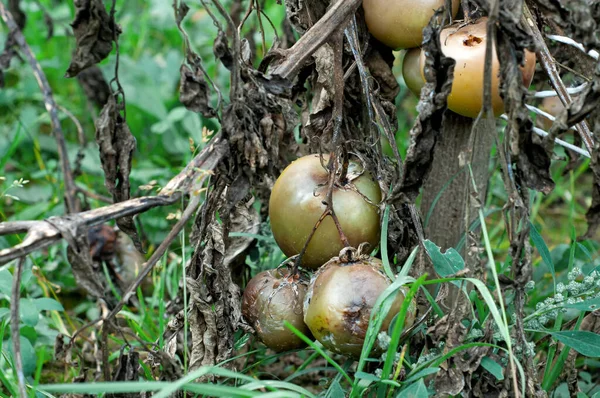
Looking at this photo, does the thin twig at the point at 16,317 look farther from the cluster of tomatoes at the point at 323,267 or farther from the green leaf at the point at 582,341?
the green leaf at the point at 582,341

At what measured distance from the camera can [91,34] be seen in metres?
1.48

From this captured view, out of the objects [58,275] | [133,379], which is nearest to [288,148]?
[133,379]

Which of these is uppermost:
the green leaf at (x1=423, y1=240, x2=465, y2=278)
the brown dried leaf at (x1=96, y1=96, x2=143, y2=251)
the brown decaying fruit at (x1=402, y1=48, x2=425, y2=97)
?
the brown decaying fruit at (x1=402, y1=48, x2=425, y2=97)

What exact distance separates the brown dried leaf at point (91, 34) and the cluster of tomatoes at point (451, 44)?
0.57 meters

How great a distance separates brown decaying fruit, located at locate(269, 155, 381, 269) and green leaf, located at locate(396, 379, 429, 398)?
301 mm

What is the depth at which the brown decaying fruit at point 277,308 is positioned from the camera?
135cm

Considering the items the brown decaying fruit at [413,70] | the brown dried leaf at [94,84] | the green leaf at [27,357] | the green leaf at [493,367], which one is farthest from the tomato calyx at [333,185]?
the brown dried leaf at [94,84]

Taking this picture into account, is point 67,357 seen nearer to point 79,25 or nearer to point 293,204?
point 293,204

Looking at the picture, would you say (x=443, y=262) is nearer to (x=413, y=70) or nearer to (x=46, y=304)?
(x=413, y=70)

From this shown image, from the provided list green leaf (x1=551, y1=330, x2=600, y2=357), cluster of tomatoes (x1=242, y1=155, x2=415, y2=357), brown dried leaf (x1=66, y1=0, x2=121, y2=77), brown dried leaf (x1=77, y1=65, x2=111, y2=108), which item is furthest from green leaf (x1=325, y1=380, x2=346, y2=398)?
brown dried leaf (x1=77, y1=65, x2=111, y2=108)

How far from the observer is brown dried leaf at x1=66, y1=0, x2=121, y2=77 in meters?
1.46

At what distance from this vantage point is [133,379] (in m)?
1.34

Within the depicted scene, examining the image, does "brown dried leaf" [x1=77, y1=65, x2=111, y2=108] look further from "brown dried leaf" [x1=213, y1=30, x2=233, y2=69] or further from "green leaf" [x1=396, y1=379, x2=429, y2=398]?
"green leaf" [x1=396, y1=379, x2=429, y2=398]

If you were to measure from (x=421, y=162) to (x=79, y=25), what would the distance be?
2.68ft
